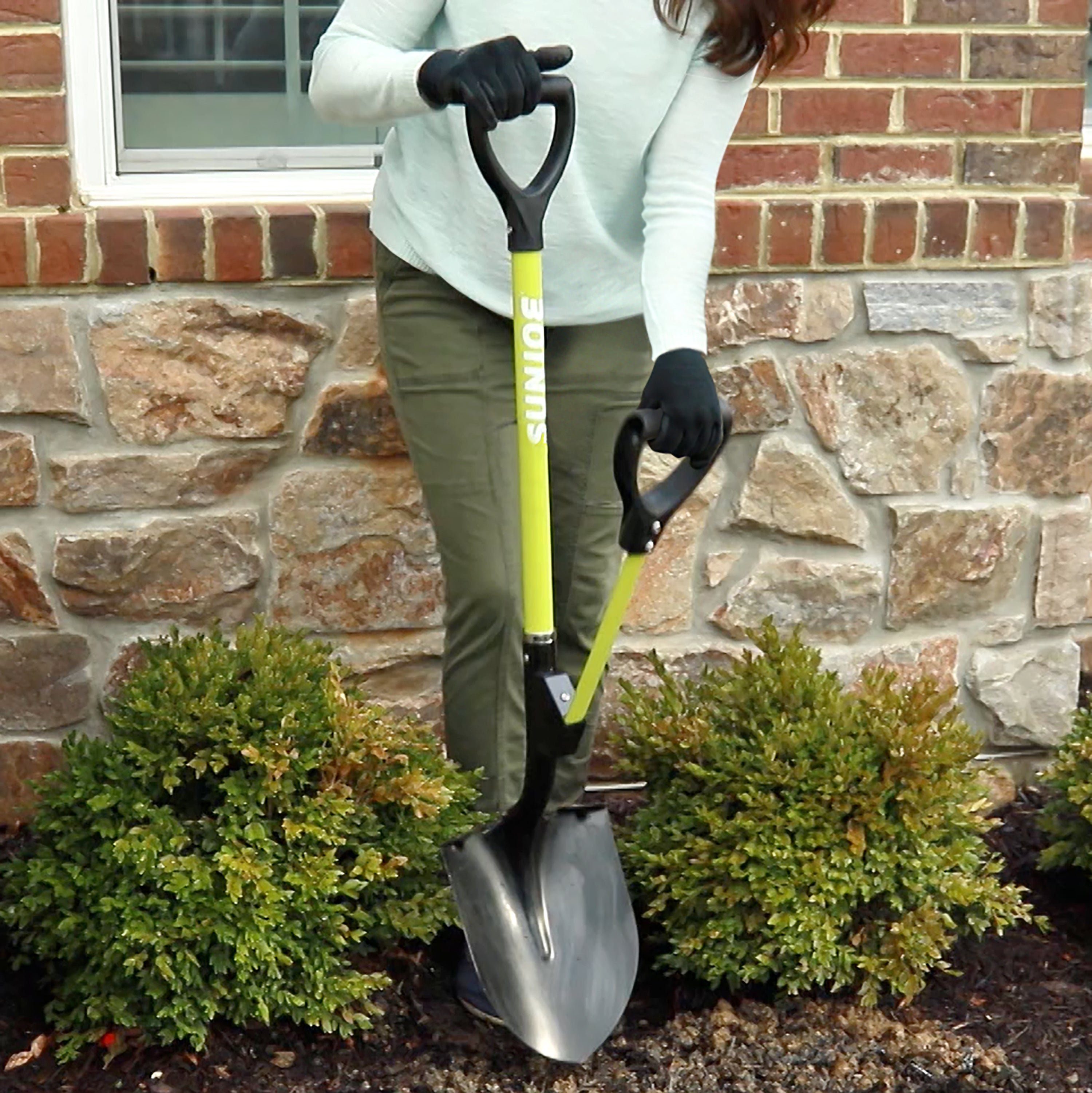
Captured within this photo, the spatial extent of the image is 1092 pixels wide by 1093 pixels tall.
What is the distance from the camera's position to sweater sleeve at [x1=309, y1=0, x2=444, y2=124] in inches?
90.8

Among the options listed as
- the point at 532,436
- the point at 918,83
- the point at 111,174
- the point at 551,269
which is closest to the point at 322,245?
the point at 111,174

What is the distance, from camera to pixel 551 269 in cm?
258

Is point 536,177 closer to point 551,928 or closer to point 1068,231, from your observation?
point 551,928

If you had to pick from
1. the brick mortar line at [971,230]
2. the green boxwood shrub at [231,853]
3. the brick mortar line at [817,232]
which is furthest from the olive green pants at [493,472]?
the brick mortar line at [971,230]

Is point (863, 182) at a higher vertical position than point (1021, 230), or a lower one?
higher

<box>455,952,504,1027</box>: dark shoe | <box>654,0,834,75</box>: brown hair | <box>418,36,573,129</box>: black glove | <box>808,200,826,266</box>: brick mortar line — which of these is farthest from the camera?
<box>808,200,826,266</box>: brick mortar line

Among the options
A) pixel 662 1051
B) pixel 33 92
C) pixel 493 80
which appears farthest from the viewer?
pixel 33 92

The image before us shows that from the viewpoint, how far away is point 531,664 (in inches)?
96.8

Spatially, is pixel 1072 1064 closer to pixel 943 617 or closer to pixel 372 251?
pixel 943 617

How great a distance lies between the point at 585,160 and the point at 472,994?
130 centimetres

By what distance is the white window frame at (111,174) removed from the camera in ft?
10.1

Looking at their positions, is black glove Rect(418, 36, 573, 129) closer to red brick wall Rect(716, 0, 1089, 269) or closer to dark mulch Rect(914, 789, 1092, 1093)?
red brick wall Rect(716, 0, 1089, 269)

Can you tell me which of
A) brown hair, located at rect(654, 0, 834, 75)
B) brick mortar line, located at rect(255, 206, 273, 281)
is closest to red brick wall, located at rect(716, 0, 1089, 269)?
brown hair, located at rect(654, 0, 834, 75)

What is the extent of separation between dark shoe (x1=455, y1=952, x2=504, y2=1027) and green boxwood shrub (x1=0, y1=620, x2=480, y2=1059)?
0.32ft
